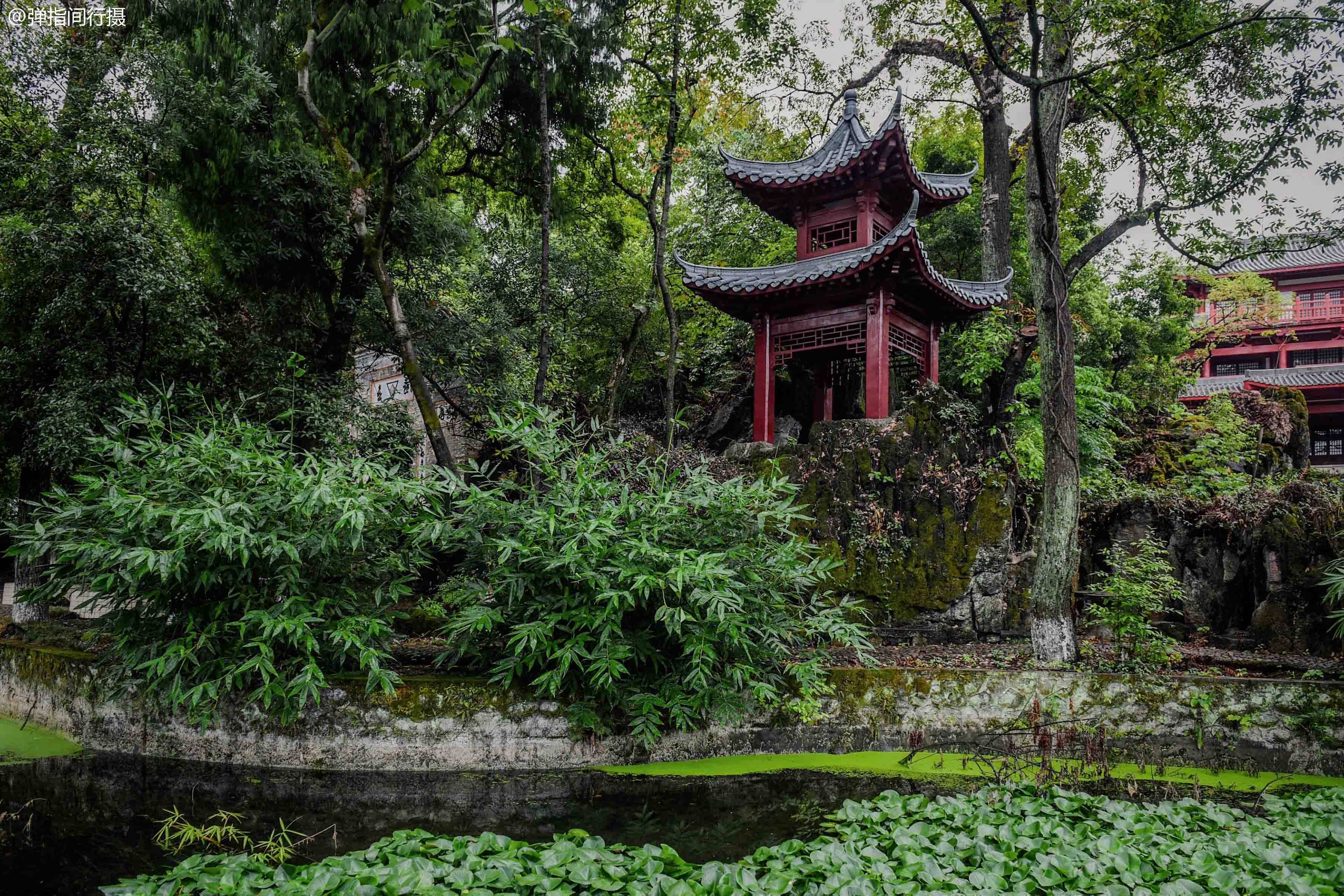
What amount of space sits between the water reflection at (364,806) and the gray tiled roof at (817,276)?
6.08 m

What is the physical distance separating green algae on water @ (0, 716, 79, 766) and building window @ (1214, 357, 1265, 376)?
25.7 meters

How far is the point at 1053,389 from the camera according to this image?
21.4 feet

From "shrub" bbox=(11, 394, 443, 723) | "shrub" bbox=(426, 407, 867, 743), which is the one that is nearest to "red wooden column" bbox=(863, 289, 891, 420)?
"shrub" bbox=(426, 407, 867, 743)

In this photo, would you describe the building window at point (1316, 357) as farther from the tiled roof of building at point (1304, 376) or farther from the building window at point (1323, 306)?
the tiled roof of building at point (1304, 376)

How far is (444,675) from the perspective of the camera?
18.2 feet

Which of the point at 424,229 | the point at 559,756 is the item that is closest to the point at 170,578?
the point at 559,756

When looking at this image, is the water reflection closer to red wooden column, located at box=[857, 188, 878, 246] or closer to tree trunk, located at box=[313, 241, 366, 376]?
tree trunk, located at box=[313, 241, 366, 376]

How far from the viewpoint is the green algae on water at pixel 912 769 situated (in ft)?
15.9

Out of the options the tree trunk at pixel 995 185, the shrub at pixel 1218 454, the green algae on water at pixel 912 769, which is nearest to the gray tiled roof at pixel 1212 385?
the shrub at pixel 1218 454

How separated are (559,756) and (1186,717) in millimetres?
4340

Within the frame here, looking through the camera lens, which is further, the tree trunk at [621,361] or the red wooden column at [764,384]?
the tree trunk at [621,361]

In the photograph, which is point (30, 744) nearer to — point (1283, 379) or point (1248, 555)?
point (1248, 555)

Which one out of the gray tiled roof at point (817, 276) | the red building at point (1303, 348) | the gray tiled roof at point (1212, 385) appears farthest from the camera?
the red building at point (1303, 348)

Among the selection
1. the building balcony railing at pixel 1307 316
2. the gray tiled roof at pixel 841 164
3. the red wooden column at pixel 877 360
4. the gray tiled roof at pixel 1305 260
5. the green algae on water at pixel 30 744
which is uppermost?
the gray tiled roof at pixel 1305 260
